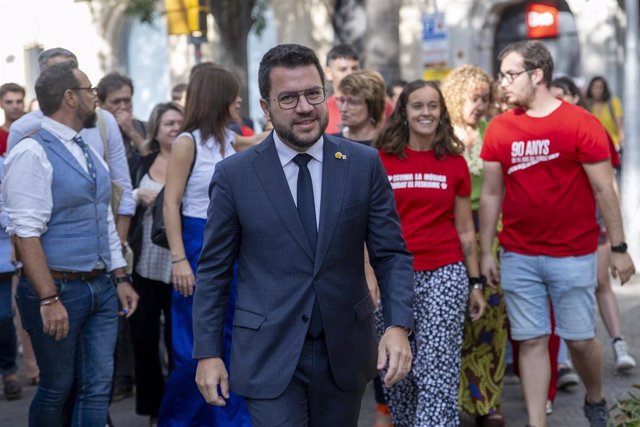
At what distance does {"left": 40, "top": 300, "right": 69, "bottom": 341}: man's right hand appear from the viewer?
5500 mm

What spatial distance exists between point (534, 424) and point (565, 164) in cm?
Answer: 142

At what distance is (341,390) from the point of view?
175 inches

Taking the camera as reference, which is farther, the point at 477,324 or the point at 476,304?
the point at 477,324

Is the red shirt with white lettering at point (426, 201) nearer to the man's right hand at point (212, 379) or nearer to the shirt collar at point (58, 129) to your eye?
the shirt collar at point (58, 129)

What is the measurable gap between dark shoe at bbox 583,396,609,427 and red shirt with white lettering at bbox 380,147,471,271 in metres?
1.13

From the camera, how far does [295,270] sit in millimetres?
4363

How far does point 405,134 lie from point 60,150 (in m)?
2.06

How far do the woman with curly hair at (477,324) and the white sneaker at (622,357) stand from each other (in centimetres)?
155

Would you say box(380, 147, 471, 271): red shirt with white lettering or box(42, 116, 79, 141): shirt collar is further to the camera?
box(380, 147, 471, 271): red shirt with white lettering

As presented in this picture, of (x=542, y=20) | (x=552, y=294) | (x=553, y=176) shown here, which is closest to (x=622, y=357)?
(x=552, y=294)

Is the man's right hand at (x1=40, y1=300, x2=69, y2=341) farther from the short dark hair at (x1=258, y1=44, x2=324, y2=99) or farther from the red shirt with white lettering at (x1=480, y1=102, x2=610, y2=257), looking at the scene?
the red shirt with white lettering at (x1=480, y1=102, x2=610, y2=257)

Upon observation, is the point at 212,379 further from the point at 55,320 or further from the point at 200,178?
the point at 200,178

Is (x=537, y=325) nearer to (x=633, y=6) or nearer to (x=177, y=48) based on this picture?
(x=633, y=6)

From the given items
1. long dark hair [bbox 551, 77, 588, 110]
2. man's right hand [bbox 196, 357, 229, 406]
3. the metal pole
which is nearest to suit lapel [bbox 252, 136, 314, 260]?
man's right hand [bbox 196, 357, 229, 406]
